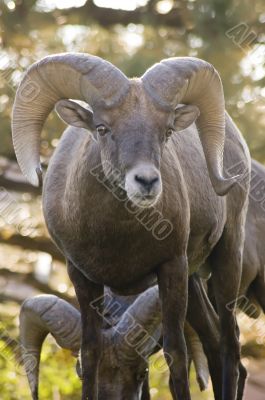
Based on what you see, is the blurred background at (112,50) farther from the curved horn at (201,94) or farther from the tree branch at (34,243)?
the curved horn at (201,94)

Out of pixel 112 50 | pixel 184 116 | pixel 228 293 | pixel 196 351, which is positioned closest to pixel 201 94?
pixel 184 116

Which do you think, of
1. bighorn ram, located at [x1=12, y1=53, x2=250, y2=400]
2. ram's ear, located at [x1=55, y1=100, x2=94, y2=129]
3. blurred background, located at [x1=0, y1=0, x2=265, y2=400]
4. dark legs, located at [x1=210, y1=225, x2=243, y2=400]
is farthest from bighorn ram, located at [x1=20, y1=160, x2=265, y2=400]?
blurred background, located at [x1=0, y1=0, x2=265, y2=400]

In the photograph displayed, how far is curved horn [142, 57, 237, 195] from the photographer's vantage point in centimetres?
673

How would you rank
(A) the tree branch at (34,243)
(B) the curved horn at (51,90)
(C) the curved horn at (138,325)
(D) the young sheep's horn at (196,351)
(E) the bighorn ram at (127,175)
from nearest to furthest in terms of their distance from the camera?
(E) the bighorn ram at (127,175)
(B) the curved horn at (51,90)
(C) the curved horn at (138,325)
(D) the young sheep's horn at (196,351)
(A) the tree branch at (34,243)

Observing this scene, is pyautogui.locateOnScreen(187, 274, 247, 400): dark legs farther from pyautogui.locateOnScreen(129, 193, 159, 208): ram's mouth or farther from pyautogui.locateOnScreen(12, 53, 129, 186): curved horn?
pyautogui.locateOnScreen(129, 193, 159, 208): ram's mouth

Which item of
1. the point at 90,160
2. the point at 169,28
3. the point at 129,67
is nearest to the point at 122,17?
the point at 169,28

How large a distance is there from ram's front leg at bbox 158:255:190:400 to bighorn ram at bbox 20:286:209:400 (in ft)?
4.27

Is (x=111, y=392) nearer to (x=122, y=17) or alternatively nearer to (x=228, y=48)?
(x=228, y=48)

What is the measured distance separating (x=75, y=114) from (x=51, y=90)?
16.9 inches

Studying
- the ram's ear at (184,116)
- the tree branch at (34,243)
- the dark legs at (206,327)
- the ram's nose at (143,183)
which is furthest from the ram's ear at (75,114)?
the tree branch at (34,243)

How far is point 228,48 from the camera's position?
1505 cm

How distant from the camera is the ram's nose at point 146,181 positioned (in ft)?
20.0

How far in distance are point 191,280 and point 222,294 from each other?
0.41m

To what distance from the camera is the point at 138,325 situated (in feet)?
28.2
